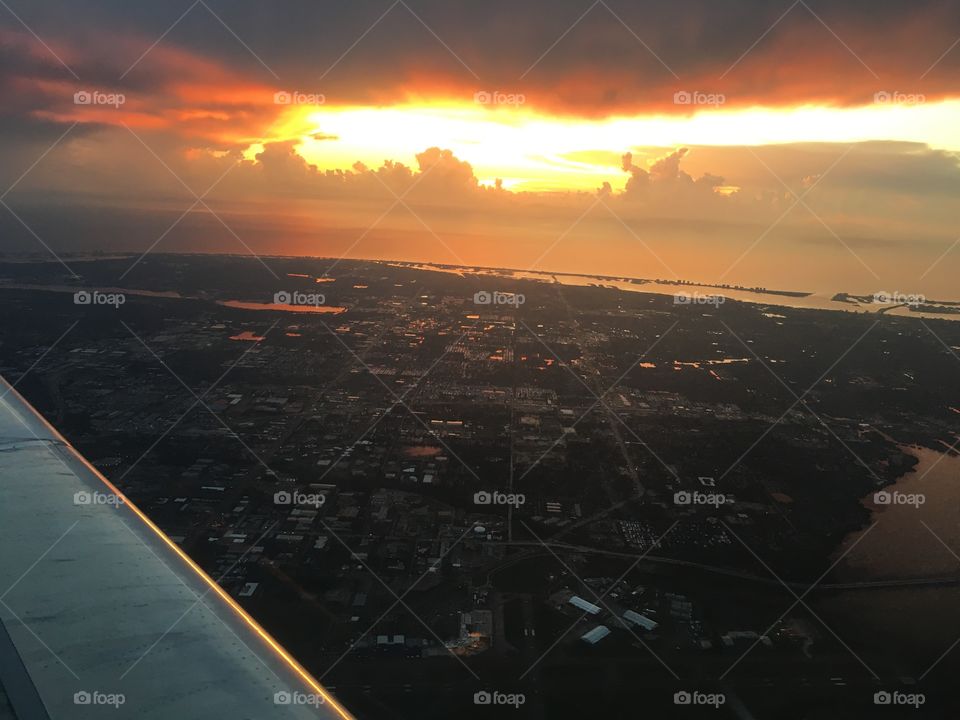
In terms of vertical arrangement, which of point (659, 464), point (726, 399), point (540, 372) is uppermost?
point (540, 372)

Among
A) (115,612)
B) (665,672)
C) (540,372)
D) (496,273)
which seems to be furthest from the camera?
(496,273)

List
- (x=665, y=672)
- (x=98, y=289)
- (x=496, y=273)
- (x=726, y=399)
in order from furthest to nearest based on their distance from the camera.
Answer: (x=496, y=273) → (x=98, y=289) → (x=726, y=399) → (x=665, y=672)

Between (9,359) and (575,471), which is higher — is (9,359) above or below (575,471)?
above

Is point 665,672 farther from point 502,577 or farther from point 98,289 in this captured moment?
point 98,289

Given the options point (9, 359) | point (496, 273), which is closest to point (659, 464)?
point (9, 359)

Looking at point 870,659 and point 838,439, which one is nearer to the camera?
point 870,659

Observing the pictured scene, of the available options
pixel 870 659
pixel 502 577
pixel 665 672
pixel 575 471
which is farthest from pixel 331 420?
pixel 870 659

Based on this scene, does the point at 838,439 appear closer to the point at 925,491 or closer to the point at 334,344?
the point at 925,491
